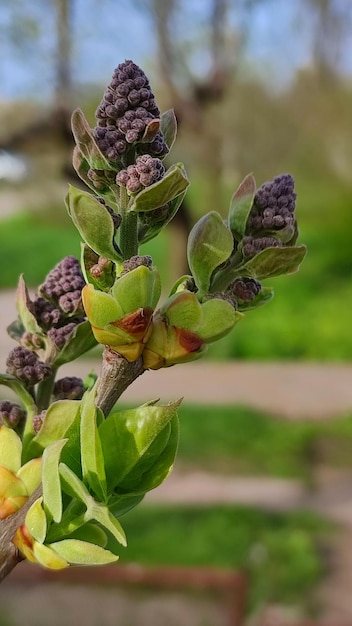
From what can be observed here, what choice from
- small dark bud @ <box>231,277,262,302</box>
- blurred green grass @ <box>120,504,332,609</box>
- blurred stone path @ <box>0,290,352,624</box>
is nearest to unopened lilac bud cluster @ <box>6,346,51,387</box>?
small dark bud @ <box>231,277,262,302</box>

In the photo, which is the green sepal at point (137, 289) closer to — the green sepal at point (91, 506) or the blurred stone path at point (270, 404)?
the green sepal at point (91, 506)

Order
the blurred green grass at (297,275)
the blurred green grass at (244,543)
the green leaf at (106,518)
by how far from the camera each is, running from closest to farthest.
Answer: the green leaf at (106,518)
the blurred green grass at (244,543)
the blurred green grass at (297,275)

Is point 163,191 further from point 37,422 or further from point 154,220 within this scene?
point 37,422

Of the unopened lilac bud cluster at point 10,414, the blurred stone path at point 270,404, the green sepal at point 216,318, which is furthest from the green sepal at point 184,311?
the blurred stone path at point 270,404

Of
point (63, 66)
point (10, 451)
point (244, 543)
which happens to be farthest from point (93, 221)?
point (63, 66)

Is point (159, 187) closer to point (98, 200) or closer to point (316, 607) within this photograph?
point (98, 200)
